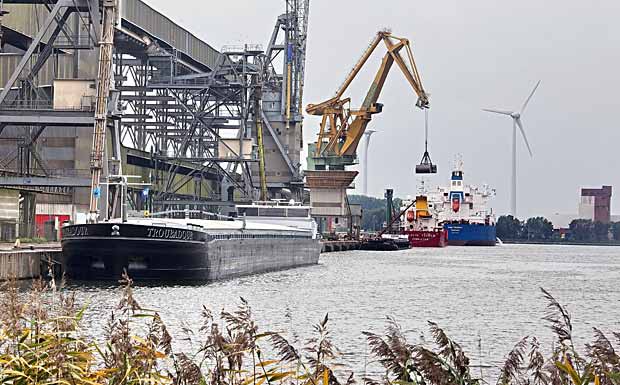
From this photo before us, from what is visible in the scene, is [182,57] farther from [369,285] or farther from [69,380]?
[69,380]

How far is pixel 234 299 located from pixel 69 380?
30.0m

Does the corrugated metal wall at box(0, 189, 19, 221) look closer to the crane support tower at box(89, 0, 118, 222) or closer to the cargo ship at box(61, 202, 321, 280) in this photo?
the crane support tower at box(89, 0, 118, 222)

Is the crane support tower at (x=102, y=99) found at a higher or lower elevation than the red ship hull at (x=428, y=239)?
higher

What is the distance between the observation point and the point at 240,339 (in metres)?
9.20

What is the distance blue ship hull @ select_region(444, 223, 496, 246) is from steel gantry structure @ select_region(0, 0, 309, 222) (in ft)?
172

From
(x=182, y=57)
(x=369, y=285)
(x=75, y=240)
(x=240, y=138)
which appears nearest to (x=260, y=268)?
(x=369, y=285)

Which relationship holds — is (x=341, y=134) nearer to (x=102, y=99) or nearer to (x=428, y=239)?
(x=428, y=239)

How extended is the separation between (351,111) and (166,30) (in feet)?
136

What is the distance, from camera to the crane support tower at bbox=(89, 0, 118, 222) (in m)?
57.0

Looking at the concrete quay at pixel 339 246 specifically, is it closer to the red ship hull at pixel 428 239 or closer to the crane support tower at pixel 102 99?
the red ship hull at pixel 428 239

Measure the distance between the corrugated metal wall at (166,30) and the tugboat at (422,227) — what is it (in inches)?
2063

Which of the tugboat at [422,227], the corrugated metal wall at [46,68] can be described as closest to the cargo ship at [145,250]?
the corrugated metal wall at [46,68]

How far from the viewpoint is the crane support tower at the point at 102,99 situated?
57.0 meters

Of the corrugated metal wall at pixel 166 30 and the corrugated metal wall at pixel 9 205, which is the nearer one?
the corrugated metal wall at pixel 9 205
